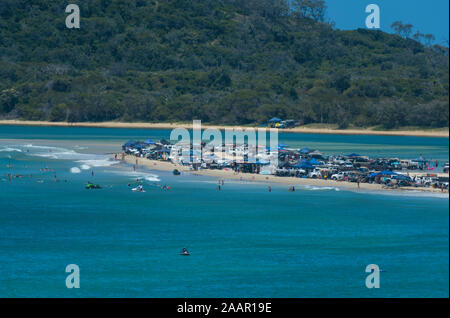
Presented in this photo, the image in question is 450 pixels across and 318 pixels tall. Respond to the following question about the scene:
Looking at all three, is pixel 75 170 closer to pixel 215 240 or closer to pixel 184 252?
pixel 215 240

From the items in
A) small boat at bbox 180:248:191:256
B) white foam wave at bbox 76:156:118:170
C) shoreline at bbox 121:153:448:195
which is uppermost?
white foam wave at bbox 76:156:118:170

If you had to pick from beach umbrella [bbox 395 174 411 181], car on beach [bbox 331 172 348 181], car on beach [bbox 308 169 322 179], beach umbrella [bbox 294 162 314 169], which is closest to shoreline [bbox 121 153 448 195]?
car on beach [bbox 331 172 348 181]

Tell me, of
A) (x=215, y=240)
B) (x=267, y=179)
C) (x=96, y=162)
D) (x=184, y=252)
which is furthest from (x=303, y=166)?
(x=184, y=252)

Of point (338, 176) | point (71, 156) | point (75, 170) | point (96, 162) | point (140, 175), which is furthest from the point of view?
point (71, 156)

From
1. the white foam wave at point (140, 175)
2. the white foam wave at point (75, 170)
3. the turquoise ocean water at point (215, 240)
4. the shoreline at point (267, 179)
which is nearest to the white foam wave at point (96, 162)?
the white foam wave at point (75, 170)

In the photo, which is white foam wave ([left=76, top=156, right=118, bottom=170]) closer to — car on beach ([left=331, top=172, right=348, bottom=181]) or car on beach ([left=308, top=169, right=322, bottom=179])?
car on beach ([left=308, top=169, right=322, bottom=179])

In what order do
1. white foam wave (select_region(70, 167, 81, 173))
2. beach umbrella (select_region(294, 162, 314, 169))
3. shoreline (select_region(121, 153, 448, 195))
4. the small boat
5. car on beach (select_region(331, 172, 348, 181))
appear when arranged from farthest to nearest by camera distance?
white foam wave (select_region(70, 167, 81, 173)) → beach umbrella (select_region(294, 162, 314, 169)) → car on beach (select_region(331, 172, 348, 181)) → shoreline (select_region(121, 153, 448, 195)) → the small boat

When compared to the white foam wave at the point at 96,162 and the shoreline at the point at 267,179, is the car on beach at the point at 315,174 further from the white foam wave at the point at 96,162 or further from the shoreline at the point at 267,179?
the white foam wave at the point at 96,162

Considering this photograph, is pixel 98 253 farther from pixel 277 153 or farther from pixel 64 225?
pixel 277 153

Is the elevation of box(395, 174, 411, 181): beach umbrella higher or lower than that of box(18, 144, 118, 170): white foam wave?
lower
